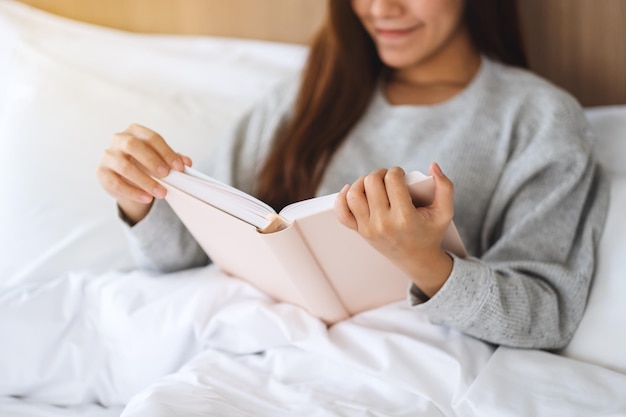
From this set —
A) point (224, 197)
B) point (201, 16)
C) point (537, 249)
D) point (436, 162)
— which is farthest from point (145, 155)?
point (201, 16)

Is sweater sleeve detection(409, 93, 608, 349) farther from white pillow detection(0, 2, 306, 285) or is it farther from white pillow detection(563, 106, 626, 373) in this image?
white pillow detection(0, 2, 306, 285)

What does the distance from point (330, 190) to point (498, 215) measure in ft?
0.81

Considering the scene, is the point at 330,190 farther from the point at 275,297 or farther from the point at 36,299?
the point at 36,299

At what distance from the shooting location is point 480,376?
82cm

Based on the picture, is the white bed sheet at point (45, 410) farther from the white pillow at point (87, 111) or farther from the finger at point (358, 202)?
the finger at point (358, 202)

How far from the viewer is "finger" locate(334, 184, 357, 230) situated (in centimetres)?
74

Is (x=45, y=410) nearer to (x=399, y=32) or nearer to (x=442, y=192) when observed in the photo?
(x=442, y=192)

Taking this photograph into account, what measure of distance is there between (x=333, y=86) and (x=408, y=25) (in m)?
0.16

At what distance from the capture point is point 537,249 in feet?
3.10

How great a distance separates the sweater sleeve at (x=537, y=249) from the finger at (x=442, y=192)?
11 centimetres

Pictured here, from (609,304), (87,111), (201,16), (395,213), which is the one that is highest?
(201,16)

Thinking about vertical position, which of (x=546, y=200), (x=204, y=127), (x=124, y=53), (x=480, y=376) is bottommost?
(x=480, y=376)

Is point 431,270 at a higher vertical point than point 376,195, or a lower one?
lower

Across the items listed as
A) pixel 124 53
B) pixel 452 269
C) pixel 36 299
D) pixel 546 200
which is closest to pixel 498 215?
pixel 546 200
